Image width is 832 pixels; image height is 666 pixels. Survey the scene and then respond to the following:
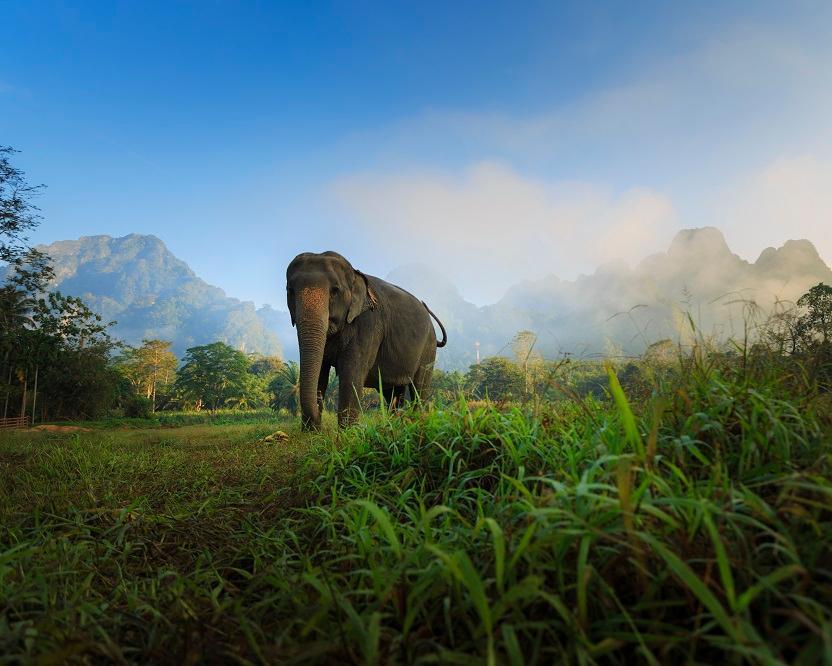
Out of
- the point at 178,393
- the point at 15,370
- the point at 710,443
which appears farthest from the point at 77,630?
the point at 178,393

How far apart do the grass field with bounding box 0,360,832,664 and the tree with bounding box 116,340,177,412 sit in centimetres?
6034

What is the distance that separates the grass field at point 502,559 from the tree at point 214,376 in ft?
151

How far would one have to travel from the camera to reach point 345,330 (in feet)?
20.7

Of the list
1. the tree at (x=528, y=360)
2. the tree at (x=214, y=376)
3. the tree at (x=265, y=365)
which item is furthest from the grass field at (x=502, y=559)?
the tree at (x=265, y=365)

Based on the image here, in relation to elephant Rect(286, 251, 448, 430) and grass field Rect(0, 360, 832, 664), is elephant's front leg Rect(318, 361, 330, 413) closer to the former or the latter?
elephant Rect(286, 251, 448, 430)

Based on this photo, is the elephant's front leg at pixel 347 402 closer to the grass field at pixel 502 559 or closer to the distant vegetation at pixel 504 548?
the distant vegetation at pixel 504 548

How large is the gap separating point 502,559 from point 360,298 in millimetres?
5533

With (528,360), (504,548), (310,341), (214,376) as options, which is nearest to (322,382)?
(310,341)

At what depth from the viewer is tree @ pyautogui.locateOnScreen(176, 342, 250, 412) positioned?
44.7m

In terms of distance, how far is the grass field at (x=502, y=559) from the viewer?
38.8 inches

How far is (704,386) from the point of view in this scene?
Result: 205 cm

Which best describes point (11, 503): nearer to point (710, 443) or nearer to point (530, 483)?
point (530, 483)

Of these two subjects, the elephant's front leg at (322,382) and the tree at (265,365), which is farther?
the tree at (265,365)

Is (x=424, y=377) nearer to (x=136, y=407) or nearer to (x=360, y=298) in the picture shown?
(x=360, y=298)
